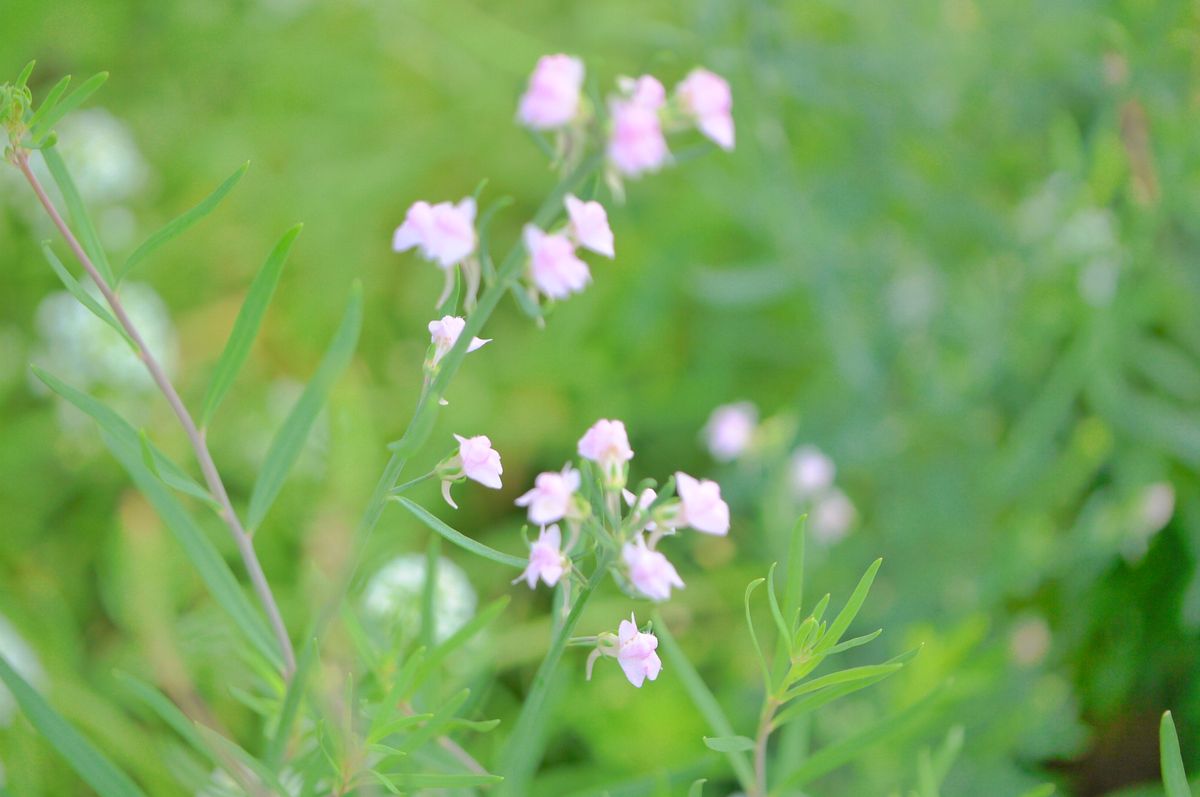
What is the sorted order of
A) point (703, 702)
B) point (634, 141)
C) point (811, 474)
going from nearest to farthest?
1. point (634, 141)
2. point (703, 702)
3. point (811, 474)

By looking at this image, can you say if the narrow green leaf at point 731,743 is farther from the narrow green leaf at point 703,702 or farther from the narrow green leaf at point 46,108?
the narrow green leaf at point 46,108

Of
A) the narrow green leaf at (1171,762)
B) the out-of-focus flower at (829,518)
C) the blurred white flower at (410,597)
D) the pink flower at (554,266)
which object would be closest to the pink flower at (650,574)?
the pink flower at (554,266)

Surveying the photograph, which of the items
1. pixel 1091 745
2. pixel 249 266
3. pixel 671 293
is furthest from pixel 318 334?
pixel 1091 745

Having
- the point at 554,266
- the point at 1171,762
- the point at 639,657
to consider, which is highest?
the point at 554,266

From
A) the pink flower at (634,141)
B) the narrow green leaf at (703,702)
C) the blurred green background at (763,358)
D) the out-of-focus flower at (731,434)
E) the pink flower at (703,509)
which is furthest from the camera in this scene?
the out-of-focus flower at (731,434)

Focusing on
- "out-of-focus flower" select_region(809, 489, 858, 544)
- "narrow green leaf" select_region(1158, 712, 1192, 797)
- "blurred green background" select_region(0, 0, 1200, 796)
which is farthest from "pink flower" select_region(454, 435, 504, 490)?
"out-of-focus flower" select_region(809, 489, 858, 544)

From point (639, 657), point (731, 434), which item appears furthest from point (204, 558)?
point (731, 434)

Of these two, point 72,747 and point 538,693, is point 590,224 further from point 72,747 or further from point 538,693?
point 72,747
